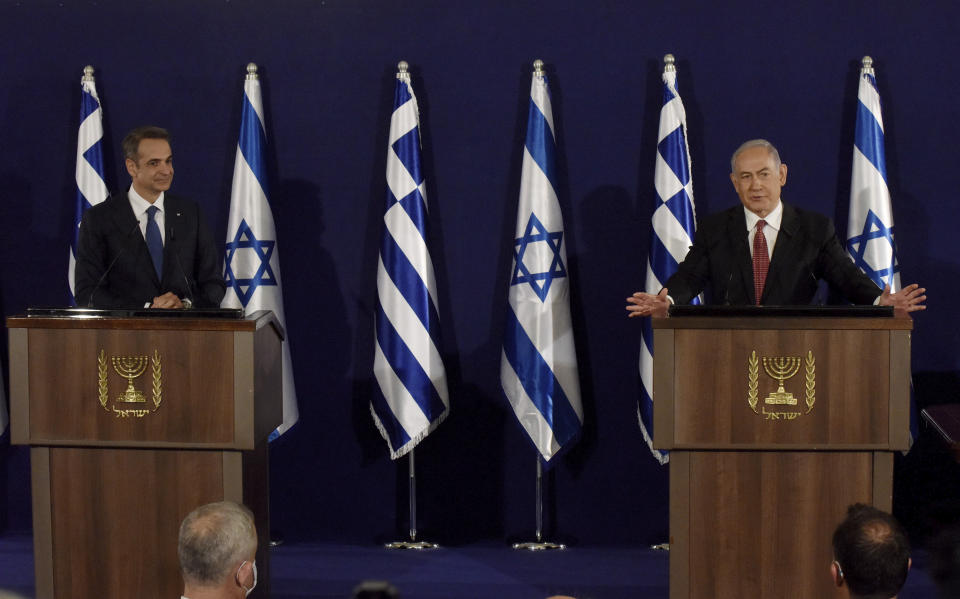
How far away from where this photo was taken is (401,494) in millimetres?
5875

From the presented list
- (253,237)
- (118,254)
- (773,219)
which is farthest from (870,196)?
(118,254)

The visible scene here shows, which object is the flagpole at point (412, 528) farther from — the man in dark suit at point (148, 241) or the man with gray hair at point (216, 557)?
the man with gray hair at point (216, 557)

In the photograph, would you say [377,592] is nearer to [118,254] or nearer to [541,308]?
[118,254]

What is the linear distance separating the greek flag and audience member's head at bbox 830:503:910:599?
309cm

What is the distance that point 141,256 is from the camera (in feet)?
15.3

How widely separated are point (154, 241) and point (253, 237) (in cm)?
93

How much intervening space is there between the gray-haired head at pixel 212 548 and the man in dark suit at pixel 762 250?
2.22 meters

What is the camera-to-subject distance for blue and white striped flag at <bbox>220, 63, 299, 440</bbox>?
218 inches

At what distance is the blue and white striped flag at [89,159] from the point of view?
563cm

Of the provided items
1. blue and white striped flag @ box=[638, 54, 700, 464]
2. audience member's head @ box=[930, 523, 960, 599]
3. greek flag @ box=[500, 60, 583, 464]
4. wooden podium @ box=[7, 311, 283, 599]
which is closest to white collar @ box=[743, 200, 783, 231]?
blue and white striped flag @ box=[638, 54, 700, 464]

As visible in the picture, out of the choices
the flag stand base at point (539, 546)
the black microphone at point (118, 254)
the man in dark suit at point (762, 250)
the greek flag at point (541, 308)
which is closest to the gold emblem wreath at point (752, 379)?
the man in dark suit at point (762, 250)

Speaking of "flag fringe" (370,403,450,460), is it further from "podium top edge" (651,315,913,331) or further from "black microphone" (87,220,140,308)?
"podium top edge" (651,315,913,331)

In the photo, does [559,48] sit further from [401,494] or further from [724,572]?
[724,572]

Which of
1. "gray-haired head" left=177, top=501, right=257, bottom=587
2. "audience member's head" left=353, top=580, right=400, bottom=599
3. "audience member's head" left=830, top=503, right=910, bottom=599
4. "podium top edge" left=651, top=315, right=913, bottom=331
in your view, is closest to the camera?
"audience member's head" left=353, top=580, right=400, bottom=599
